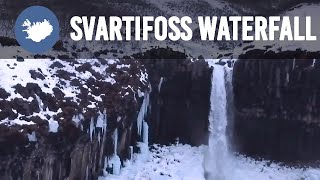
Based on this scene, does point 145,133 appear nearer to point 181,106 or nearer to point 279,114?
point 181,106

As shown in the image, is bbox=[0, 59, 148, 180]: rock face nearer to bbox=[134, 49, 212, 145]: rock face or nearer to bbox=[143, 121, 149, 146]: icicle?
→ bbox=[143, 121, 149, 146]: icicle

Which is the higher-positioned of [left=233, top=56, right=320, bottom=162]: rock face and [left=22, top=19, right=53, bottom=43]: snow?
[left=22, top=19, right=53, bottom=43]: snow

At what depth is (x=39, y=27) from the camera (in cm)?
670

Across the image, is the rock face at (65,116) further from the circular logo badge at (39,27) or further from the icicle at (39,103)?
the circular logo badge at (39,27)

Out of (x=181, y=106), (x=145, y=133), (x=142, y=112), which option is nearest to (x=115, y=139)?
(x=145, y=133)

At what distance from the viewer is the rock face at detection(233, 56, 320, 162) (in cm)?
1141

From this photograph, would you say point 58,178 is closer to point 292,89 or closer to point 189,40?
point 189,40

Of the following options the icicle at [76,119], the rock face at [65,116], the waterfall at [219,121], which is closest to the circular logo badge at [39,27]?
the rock face at [65,116]

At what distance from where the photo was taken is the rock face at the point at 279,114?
37.4 feet

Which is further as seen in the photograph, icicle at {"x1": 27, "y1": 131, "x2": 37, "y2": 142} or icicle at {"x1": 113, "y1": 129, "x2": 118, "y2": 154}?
icicle at {"x1": 113, "y1": 129, "x2": 118, "y2": 154}

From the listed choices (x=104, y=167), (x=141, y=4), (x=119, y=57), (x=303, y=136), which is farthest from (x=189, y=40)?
(x=303, y=136)

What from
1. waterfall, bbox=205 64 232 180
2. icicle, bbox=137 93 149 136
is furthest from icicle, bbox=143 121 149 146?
waterfall, bbox=205 64 232 180

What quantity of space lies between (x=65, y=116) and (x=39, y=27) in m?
2.28

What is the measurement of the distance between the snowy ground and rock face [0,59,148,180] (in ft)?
1.41
